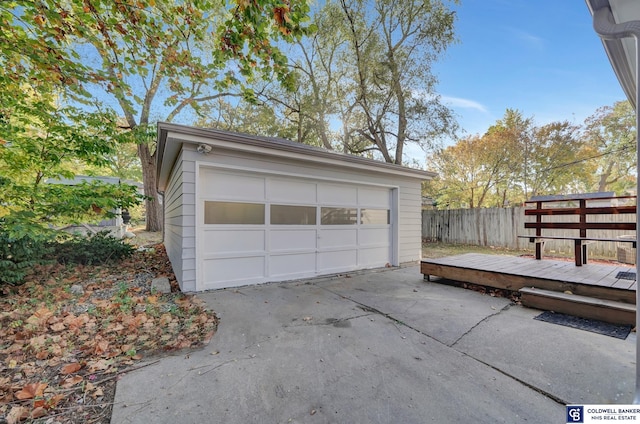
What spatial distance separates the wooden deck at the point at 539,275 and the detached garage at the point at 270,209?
5.93ft

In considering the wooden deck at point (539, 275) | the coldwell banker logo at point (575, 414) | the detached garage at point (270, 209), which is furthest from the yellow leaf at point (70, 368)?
the wooden deck at point (539, 275)

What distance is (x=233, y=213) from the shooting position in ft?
15.5

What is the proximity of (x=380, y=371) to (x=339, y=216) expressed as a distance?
159 inches

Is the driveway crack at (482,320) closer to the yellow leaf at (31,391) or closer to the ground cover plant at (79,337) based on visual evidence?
the ground cover plant at (79,337)

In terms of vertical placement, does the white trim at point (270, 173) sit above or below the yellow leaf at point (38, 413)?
above

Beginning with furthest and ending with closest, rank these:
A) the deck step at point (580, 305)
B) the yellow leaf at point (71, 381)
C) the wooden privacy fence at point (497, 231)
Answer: the wooden privacy fence at point (497, 231)
the deck step at point (580, 305)
the yellow leaf at point (71, 381)

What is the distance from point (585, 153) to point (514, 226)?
28.2ft

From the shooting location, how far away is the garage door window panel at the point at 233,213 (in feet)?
14.9

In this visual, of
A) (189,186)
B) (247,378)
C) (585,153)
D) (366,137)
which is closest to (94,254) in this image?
(189,186)

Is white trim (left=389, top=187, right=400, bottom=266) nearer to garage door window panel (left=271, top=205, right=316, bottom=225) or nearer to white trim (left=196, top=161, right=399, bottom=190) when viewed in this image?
white trim (left=196, top=161, right=399, bottom=190)

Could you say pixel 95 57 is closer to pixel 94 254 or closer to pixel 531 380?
pixel 94 254

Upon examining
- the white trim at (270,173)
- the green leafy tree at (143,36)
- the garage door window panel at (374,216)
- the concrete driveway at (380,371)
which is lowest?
the concrete driveway at (380,371)

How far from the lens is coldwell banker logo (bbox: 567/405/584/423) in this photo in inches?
66.8

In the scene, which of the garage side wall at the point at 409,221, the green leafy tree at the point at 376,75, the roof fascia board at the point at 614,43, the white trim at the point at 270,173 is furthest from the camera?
the green leafy tree at the point at 376,75
